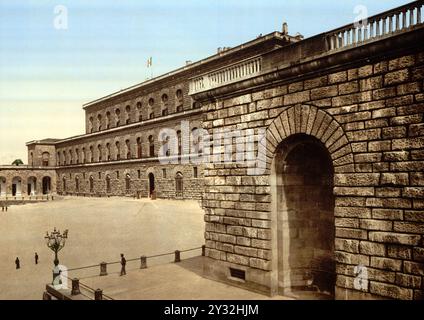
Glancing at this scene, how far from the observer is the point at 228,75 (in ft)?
38.3

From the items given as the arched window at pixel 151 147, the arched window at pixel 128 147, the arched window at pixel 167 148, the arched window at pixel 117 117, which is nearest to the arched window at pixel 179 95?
the arched window at pixel 167 148

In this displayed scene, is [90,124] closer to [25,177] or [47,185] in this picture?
[25,177]

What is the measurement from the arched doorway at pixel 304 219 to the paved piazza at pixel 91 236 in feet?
22.8

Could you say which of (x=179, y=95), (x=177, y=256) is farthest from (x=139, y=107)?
(x=177, y=256)

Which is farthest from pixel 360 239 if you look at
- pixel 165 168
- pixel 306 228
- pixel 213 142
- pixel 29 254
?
pixel 165 168

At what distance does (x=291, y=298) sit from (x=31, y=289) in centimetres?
903

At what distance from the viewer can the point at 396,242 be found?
25.1 ft

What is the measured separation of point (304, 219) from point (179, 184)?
26569 mm

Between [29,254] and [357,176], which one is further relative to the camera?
[29,254]

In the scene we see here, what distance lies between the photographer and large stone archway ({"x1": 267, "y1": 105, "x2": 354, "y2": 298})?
1028cm

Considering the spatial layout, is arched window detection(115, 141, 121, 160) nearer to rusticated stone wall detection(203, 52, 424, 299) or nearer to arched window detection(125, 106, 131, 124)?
arched window detection(125, 106, 131, 124)

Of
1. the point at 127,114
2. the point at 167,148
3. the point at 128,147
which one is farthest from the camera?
the point at 127,114

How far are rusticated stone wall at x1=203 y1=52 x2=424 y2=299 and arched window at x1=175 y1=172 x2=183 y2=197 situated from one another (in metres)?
25.3
